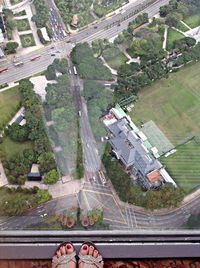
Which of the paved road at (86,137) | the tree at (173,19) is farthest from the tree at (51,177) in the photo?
the tree at (173,19)

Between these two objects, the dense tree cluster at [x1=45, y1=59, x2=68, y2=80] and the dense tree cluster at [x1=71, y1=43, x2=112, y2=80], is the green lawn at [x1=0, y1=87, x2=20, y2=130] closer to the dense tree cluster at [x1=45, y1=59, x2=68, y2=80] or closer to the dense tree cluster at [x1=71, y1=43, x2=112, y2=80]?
the dense tree cluster at [x1=45, y1=59, x2=68, y2=80]

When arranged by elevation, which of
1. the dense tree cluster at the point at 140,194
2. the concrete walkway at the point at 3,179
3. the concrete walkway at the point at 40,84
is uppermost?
the concrete walkway at the point at 40,84

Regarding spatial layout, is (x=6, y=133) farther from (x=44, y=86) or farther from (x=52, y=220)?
(x=52, y=220)

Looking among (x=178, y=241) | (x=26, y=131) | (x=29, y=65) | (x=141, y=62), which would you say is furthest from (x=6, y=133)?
(x=178, y=241)

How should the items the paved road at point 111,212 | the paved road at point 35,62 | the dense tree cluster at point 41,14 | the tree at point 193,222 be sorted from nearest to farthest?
1. the tree at point 193,222
2. the paved road at point 111,212
3. the paved road at point 35,62
4. the dense tree cluster at point 41,14

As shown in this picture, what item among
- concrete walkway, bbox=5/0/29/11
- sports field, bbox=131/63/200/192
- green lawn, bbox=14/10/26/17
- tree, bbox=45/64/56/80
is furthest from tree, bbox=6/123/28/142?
concrete walkway, bbox=5/0/29/11

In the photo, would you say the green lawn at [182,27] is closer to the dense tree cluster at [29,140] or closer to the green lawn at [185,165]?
the green lawn at [185,165]
